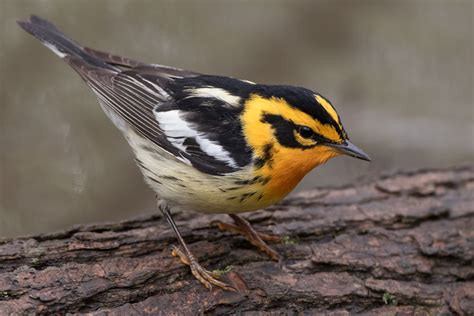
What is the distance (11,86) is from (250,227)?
284 cm

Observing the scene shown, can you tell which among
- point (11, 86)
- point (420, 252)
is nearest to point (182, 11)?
point (11, 86)

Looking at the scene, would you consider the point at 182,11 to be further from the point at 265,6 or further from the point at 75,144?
the point at 75,144

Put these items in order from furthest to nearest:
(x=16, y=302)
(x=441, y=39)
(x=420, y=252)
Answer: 1. (x=441, y=39)
2. (x=420, y=252)
3. (x=16, y=302)

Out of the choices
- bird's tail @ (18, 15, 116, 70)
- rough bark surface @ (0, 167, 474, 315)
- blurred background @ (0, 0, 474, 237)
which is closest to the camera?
rough bark surface @ (0, 167, 474, 315)

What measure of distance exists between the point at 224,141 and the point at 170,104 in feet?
1.65

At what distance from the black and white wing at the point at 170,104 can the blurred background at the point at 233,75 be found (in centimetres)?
155

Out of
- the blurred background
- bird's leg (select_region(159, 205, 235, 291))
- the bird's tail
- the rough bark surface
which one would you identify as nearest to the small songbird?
bird's leg (select_region(159, 205, 235, 291))

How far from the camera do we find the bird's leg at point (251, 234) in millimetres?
4262

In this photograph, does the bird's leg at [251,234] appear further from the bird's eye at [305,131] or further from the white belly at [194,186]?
the bird's eye at [305,131]

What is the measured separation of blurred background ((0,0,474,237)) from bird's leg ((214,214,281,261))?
1224 millimetres

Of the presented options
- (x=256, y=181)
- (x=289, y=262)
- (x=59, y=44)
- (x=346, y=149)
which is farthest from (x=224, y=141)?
(x=59, y=44)

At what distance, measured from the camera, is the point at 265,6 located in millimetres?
7488

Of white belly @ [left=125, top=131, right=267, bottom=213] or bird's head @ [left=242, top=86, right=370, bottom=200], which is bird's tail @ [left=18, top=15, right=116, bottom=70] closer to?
white belly @ [left=125, top=131, right=267, bottom=213]

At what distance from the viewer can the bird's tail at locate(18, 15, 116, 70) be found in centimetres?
471
